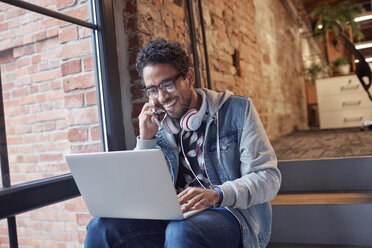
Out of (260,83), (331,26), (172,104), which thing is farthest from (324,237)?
(331,26)

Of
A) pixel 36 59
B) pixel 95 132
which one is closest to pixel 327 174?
pixel 95 132

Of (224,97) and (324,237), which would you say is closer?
(224,97)

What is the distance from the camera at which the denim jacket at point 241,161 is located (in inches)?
48.1

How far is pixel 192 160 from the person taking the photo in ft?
4.74

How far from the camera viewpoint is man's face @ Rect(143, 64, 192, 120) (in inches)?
55.7

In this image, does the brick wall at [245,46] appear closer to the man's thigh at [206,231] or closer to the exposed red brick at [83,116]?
the exposed red brick at [83,116]

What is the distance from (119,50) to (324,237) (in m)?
1.47

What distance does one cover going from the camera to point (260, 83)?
4078 millimetres

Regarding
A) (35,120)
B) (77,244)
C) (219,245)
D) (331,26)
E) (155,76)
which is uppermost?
(331,26)

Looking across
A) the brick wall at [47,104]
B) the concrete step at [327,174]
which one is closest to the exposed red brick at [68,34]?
the brick wall at [47,104]

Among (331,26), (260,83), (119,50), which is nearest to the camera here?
(119,50)

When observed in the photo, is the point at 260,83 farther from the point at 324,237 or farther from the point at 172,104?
the point at 172,104

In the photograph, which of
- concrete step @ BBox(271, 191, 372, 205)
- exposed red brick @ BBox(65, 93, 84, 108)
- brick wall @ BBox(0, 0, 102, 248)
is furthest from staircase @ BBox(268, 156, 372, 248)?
exposed red brick @ BBox(65, 93, 84, 108)

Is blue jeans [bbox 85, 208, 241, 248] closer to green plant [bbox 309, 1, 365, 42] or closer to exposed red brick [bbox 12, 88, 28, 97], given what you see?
exposed red brick [bbox 12, 88, 28, 97]
